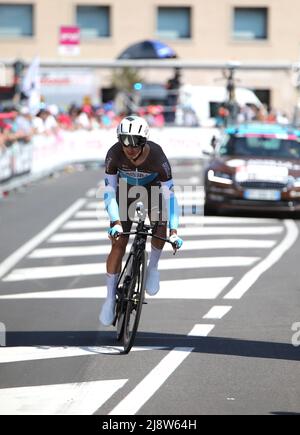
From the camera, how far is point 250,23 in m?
57.4

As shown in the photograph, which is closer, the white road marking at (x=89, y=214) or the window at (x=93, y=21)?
the white road marking at (x=89, y=214)

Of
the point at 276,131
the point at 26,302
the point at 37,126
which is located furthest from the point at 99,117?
the point at 26,302

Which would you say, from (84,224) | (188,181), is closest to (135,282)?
(84,224)

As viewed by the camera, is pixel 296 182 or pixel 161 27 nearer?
pixel 296 182

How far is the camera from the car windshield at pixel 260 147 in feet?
69.5

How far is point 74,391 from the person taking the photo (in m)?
8.32

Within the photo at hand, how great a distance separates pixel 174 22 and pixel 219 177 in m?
37.1

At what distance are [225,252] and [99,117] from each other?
66.5 feet

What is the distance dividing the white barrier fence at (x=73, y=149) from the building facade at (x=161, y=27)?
19730 millimetres

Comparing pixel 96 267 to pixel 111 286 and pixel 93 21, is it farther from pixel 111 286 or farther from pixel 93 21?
pixel 93 21

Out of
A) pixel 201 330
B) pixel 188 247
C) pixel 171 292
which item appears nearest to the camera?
pixel 201 330

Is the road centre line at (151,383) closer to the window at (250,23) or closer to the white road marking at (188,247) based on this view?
the white road marking at (188,247)

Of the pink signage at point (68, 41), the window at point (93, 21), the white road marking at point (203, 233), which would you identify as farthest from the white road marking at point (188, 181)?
the window at point (93, 21)
